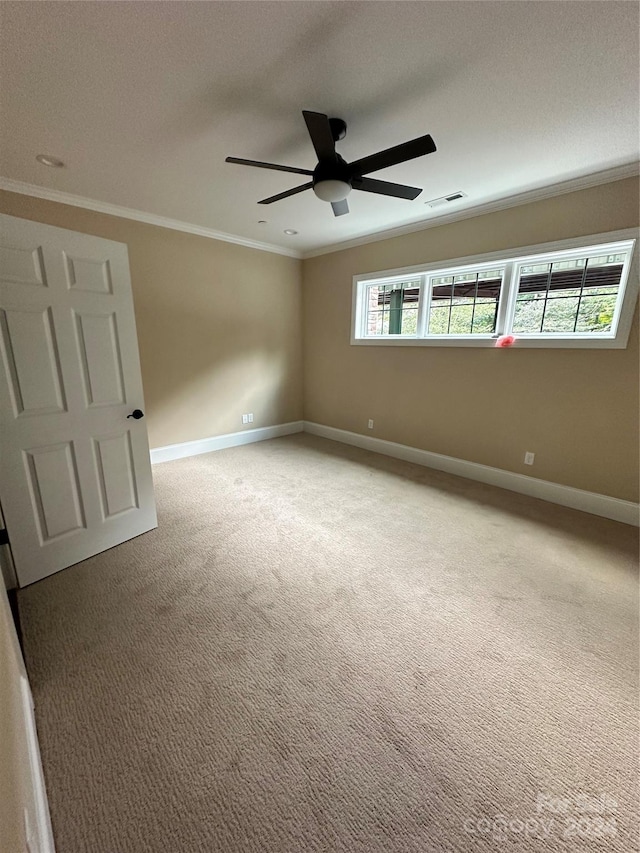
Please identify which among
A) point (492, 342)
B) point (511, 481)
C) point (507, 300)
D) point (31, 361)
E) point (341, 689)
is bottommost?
point (341, 689)

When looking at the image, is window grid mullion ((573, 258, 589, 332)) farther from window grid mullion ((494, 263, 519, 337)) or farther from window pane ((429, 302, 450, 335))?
window pane ((429, 302, 450, 335))

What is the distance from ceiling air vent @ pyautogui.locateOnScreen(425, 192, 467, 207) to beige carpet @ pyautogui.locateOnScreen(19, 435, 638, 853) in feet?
9.49

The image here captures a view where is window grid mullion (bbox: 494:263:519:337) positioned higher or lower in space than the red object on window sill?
higher

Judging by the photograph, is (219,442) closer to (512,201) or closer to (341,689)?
(341,689)

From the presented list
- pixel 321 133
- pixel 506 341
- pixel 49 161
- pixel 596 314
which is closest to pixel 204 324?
pixel 49 161

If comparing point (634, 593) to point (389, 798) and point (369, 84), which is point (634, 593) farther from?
point (369, 84)

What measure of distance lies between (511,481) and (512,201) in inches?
103

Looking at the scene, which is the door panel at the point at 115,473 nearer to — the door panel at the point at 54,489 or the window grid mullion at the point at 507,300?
the door panel at the point at 54,489

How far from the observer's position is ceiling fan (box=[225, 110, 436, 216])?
1.69 metres

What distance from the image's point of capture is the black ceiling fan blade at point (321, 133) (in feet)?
5.27

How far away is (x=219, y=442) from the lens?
463cm

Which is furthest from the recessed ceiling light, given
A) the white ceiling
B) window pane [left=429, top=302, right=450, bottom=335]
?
window pane [left=429, top=302, right=450, bottom=335]

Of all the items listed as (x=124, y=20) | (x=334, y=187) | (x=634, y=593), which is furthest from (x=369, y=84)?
(x=634, y=593)

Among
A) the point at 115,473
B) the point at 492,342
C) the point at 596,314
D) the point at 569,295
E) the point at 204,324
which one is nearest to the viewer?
the point at 115,473
